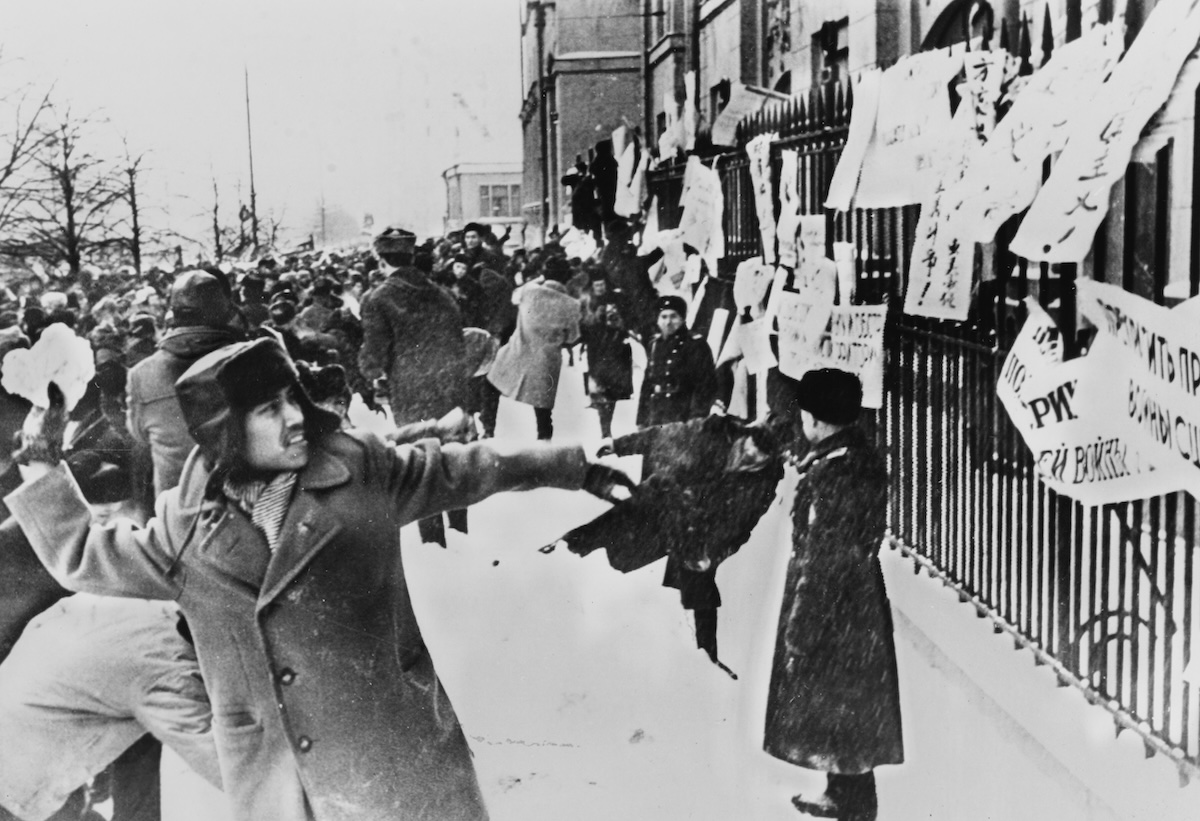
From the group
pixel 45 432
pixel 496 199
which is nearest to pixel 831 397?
pixel 45 432

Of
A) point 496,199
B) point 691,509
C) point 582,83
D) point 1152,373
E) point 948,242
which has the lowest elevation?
point 691,509

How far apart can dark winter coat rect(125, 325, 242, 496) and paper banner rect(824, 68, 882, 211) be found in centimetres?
253

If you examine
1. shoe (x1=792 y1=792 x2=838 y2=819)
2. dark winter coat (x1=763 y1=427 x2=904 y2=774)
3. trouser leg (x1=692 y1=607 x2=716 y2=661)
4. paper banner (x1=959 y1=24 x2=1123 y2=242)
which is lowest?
shoe (x1=792 y1=792 x2=838 y2=819)

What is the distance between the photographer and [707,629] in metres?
5.61

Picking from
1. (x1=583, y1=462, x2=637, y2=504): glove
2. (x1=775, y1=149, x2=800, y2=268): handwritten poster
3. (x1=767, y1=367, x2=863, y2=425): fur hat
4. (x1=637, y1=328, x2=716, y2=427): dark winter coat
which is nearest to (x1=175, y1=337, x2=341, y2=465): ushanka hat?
(x1=583, y1=462, x2=637, y2=504): glove

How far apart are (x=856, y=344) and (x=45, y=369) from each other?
3144mm

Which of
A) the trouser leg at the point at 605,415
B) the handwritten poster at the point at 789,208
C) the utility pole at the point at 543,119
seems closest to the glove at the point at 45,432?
the handwritten poster at the point at 789,208

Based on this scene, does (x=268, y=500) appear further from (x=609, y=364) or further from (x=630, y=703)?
(x=609, y=364)

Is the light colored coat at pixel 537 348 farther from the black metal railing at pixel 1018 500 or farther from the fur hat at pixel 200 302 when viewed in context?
the fur hat at pixel 200 302

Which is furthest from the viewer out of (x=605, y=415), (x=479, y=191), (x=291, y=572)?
(x=605, y=415)

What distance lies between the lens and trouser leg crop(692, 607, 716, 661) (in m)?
5.59

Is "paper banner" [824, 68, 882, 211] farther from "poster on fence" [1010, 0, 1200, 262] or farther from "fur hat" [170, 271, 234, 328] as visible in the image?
"fur hat" [170, 271, 234, 328]

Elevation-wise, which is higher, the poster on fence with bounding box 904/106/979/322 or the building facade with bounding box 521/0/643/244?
the building facade with bounding box 521/0/643/244

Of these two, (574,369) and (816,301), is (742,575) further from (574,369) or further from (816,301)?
(574,369)
